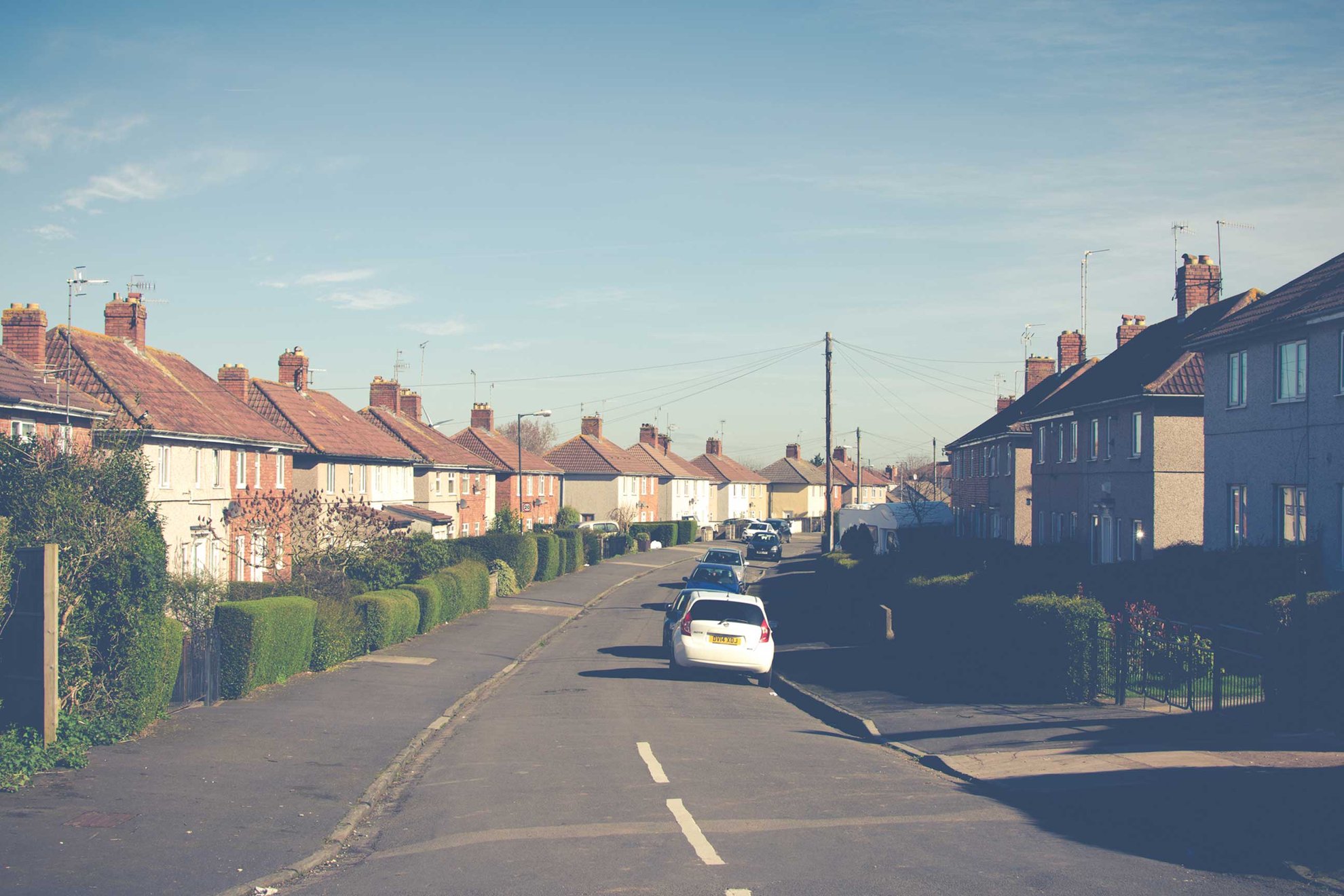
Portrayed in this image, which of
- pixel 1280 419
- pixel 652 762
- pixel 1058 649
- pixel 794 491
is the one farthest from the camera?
Result: pixel 794 491

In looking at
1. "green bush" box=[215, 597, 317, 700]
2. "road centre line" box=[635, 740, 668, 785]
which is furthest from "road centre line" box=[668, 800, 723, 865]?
"green bush" box=[215, 597, 317, 700]

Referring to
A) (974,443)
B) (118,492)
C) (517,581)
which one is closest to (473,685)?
(118,492)

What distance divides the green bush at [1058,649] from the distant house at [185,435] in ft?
56.2

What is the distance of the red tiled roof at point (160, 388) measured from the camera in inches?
1050

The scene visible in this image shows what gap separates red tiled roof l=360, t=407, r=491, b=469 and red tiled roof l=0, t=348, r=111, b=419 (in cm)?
2460

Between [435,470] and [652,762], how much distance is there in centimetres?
3928

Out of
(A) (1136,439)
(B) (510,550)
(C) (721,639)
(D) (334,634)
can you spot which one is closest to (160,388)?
(D) (334,634)

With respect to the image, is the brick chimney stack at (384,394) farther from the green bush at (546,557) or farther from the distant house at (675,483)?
the distant house at (675,483)

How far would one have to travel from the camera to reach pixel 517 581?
40219 mm

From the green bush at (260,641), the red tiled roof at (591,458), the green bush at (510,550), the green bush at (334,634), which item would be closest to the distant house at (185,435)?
the green bush at (334,634)

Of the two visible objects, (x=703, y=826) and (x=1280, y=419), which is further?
(x=1280, y=419)

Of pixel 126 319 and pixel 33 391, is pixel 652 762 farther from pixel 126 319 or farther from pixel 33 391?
pixel 126 319

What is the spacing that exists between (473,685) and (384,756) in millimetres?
6887

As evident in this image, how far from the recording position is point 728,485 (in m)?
110
